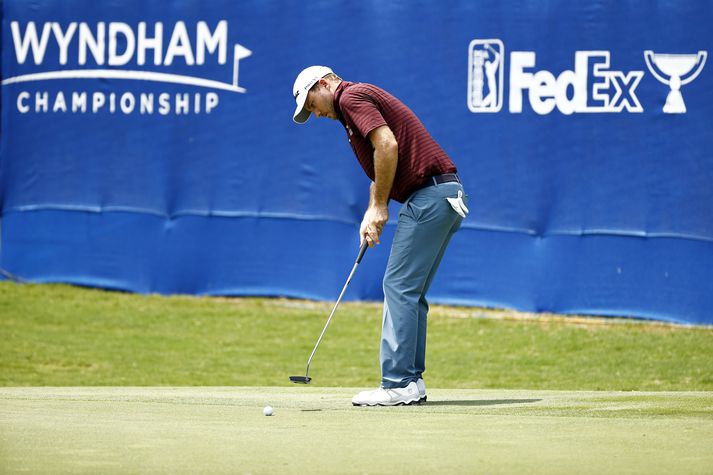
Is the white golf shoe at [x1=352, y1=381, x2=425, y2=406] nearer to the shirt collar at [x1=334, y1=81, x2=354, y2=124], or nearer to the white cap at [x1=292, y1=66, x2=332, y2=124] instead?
the shirt collar at [x1=334, y1=81, x2=354, y2=124]

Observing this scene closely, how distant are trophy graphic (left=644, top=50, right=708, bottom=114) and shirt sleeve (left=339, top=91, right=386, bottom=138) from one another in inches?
236

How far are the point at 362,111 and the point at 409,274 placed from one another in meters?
0.82

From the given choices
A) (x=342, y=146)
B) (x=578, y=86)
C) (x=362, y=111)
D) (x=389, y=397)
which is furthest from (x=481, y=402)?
(x=342, y=146)

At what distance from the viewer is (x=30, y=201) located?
13.9 metres

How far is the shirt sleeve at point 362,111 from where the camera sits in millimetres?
6164

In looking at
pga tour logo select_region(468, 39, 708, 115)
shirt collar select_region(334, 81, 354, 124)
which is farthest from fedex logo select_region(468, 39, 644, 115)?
shirt collar select_region(334, 81, 354, 124)

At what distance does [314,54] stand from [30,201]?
3.54 metres

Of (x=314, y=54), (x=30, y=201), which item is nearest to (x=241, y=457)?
(x=314, y=54)

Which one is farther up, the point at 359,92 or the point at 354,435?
the point at 359,92

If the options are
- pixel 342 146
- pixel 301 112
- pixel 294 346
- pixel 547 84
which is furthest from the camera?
pixel 342 146

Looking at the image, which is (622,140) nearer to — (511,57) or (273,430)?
(511,57)

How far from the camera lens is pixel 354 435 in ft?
16.8

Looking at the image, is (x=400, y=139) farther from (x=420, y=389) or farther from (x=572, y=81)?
(x=572, y=81)

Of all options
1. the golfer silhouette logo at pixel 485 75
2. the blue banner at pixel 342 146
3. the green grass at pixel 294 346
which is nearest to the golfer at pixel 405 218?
the green grass at pixel 294 346
